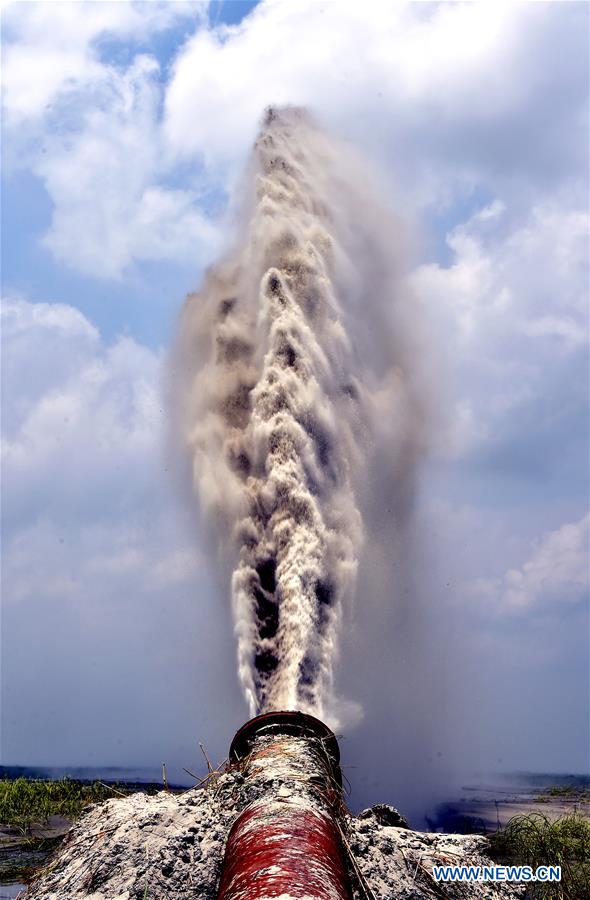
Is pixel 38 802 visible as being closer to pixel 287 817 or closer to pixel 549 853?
pixel 549 853

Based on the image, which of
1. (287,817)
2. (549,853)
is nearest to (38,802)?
(549,853)

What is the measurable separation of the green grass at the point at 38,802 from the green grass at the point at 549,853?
1049 cm

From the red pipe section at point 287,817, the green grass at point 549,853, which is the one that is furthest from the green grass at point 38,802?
the green grass at point 549,853

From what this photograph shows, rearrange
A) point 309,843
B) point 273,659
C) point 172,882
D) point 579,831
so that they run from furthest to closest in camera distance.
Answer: point 273,659 → point 579,831 → point 172,882 → point 309,843

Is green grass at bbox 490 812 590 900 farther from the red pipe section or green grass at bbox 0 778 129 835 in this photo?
green grass at bbox 0 778 129 835

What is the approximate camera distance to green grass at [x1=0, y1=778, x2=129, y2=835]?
1994cm

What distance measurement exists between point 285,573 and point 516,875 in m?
13.2

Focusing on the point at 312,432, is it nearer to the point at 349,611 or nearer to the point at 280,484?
the point at 280,484

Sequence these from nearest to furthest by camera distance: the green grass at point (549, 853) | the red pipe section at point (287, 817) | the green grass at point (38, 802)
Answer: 1. the red pipe section at point (287, 817)
2. the green grass at point (549, 853)
3. the green grass at point (38, 802)

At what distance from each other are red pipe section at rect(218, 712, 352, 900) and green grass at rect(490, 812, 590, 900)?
11.4 feet

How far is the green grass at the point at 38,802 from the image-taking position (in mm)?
19939

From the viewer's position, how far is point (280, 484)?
80.3 ft

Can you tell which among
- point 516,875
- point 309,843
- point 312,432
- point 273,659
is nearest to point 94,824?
point 309,843

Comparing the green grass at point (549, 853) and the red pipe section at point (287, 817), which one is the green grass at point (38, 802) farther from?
the green grass at point (549, 853)
